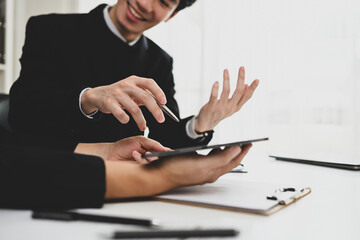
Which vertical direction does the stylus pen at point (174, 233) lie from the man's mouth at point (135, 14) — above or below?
below

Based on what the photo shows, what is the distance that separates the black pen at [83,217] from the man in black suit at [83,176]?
3 cm

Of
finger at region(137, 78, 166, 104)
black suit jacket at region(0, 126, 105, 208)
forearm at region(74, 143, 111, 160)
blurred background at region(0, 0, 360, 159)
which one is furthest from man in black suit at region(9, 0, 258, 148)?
blurred background at region(0, 0, 360, 159)

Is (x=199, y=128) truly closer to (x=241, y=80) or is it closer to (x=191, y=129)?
(x=191, y=129)

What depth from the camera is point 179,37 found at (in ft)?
9.05

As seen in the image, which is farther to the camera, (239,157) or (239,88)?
(239,88)

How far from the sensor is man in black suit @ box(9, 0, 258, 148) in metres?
1.15

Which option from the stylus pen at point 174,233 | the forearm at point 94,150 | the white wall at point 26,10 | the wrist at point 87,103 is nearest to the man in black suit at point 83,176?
the stylus pen at point 174,233

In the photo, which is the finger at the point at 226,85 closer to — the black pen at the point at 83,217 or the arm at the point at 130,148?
the arm at the point at 130,148

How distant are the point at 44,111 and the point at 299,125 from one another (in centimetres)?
175

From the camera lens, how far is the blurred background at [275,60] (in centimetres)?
218

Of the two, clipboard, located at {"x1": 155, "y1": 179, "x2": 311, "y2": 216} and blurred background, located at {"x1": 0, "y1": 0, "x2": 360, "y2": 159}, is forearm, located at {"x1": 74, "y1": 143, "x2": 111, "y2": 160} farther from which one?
blurred background, located at {"x1": 0, "y1": 0, "x2": 360, "y2": 159}

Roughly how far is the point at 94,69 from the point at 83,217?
3.63ft

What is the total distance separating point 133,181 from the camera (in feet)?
1.66

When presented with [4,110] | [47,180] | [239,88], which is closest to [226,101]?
[239,88]
